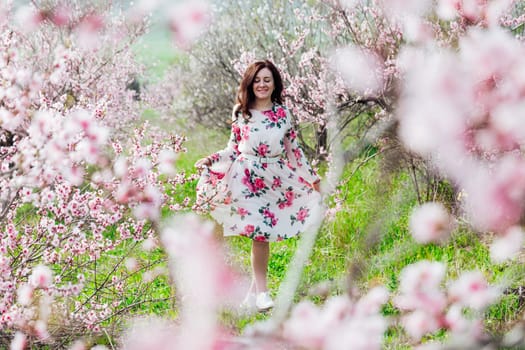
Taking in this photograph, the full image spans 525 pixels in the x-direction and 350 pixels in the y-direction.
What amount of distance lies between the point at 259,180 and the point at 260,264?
1.73 feet

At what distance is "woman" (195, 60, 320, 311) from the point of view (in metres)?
3.88

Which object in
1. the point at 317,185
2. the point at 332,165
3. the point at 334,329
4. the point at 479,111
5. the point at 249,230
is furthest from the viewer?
the point at 332,165

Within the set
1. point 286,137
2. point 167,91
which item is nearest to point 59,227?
point 286,137

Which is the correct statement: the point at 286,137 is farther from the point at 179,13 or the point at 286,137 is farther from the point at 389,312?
the point at 179,13

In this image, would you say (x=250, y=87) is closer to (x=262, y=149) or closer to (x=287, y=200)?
(x=262, y=149)

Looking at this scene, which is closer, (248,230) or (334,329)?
(334,329)

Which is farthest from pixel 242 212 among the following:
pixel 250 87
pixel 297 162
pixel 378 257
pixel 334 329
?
pixel 334 329

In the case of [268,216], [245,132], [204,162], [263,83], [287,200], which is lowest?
[268,216]

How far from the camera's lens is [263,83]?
3.92 metres

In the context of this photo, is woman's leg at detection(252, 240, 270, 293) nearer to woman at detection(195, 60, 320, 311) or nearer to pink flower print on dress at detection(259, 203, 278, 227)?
woman at detection(195, 60, 320, 311)

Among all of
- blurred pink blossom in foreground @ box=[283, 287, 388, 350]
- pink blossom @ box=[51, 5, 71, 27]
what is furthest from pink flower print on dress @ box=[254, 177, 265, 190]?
pink blossom @ box=[51, 5, 71, 27]

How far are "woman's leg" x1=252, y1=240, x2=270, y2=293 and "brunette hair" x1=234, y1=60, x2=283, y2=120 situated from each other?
82 cm

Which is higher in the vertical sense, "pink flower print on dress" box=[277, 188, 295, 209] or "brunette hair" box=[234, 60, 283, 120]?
"brunette hair" box=[234, 60, 283, 120]

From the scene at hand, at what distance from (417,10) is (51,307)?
10.2 ft
